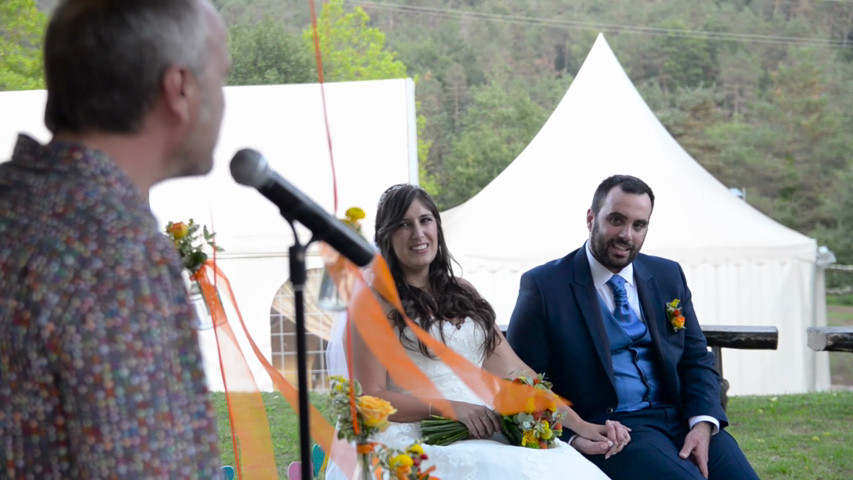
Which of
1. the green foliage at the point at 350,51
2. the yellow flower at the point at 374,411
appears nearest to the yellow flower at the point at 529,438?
the yellow flower at the point at 374,411

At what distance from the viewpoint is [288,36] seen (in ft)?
68.6

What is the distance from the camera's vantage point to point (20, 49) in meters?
16.1

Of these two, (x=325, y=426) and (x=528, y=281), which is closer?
(x=325, y=426)

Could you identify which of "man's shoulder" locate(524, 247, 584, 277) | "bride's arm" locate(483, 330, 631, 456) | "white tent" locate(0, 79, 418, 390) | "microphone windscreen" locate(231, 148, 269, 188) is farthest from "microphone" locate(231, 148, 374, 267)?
"white tent" locate(0, 79, 418, 390)

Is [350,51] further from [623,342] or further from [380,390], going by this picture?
[380,390]

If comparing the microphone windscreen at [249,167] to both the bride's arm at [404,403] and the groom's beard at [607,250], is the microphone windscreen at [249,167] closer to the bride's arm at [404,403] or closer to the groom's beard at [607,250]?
the bride's arm at [404,403]

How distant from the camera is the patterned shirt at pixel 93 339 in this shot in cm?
108

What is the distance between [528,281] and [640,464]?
790 mm

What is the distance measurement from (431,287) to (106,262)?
271cm

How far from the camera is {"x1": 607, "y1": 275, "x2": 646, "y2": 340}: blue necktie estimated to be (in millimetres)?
3707

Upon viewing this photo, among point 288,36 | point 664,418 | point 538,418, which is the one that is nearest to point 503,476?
point 538,418

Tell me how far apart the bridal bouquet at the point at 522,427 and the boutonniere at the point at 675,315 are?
2.20 ft

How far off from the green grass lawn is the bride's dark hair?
8.00ft

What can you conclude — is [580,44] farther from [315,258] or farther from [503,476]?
[503,476]
